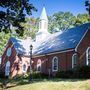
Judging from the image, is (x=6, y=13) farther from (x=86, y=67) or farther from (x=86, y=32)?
(x=86, y=32)

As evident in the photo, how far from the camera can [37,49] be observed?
5209 centimetres

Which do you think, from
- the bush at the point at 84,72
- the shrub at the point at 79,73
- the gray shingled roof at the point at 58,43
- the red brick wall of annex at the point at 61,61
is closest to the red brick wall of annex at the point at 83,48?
the gray shingled roof at the point at 58,43

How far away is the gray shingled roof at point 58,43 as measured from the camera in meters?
42.3

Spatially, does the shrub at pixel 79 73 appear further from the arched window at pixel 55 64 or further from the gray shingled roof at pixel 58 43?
the arched window at pixel 55 64

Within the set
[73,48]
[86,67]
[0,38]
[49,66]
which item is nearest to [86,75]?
[86,67]

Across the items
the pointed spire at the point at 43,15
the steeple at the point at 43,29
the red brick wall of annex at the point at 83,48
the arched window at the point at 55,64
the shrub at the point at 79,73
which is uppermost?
the pointed spire at the point at 43,15

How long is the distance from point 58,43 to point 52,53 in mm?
2474

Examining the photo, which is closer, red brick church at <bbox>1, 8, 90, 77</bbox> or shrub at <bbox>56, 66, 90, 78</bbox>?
shrub at <bbox>56, 66, 90, 78</bbox>

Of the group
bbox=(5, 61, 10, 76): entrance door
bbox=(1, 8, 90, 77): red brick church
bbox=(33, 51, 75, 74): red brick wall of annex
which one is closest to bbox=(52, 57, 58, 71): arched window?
bbox=(1, 8, 90, 77): red brick church

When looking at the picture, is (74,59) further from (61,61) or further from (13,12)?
(13,12)

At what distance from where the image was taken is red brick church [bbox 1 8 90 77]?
3978 centimetres

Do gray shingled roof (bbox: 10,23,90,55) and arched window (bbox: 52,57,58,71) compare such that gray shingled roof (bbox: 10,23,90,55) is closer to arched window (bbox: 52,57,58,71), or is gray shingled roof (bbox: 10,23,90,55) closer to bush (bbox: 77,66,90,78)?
arched window (bbox: 52,57,58,71)

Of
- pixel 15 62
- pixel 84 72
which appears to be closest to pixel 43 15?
pixel 15 62

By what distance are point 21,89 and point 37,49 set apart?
94.0 ft
